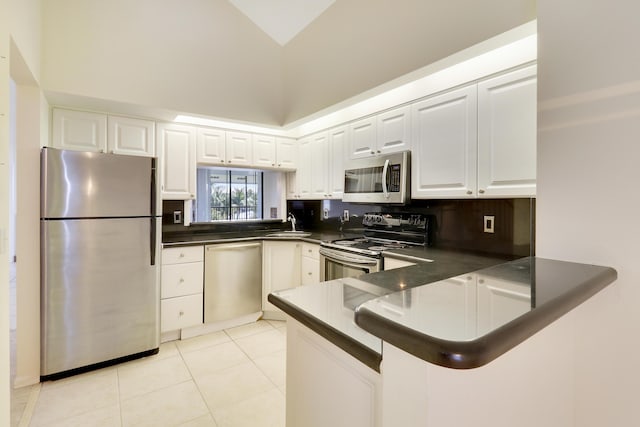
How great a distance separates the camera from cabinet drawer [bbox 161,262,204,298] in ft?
9.43

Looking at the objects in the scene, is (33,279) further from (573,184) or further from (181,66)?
(573,184)

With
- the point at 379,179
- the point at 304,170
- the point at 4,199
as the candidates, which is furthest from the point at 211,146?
the point at 4,199

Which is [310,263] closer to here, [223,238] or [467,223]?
[223,238]

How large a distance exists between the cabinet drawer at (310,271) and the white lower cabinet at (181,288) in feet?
3.38

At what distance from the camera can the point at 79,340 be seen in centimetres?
236

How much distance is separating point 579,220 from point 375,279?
0.74 meters

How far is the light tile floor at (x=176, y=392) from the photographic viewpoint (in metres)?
1.88

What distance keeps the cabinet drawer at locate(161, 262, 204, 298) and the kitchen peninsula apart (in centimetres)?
212

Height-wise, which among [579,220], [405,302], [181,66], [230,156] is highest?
[181,66]

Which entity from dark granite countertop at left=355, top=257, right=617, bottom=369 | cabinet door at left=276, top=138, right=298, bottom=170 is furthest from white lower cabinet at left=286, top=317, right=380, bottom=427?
cabinet door at left=276, top=138, right=298, bottom=170

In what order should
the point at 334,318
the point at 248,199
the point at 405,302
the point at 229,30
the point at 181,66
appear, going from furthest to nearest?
the point at 248,199, the point at 229,30, the point at 181,66, the point at 334,318, the point at 405,302

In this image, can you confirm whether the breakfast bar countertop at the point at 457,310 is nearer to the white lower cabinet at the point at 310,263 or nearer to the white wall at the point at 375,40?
the white wall at the point at 375,40

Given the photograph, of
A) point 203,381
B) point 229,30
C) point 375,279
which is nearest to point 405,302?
point 375,279

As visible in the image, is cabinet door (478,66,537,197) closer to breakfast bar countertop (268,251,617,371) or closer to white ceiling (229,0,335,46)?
breakfast bar countertop (268,251,617,371)
